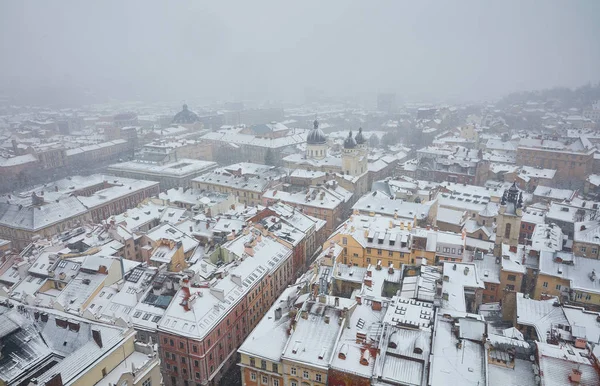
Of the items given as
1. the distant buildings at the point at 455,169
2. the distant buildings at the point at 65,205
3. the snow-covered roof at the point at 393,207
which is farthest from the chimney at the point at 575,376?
the distant buildings at the point at 455,169

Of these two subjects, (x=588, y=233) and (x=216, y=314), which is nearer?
(x=216, y=314)

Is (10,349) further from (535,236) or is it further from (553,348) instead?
(535,236)

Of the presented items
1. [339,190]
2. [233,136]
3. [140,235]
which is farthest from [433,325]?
[233,136]

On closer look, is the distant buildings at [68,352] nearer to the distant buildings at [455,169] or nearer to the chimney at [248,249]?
the chimney at [248,249]

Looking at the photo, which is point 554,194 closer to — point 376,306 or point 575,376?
point 376,306

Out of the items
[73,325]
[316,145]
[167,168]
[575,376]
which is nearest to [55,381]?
[73,325]

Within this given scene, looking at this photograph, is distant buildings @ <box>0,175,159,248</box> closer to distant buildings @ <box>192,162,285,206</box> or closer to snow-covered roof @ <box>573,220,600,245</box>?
distant buildings @ <box>192,162,285,206</box>
